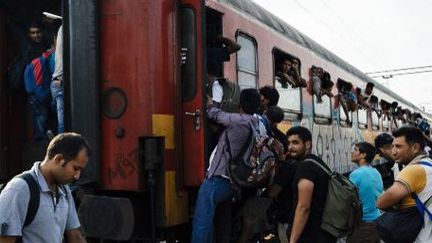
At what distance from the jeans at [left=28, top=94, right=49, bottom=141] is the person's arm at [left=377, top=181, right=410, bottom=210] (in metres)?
3.35

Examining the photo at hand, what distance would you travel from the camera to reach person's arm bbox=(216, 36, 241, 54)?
510 cm

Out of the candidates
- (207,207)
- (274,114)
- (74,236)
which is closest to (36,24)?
(274,114)

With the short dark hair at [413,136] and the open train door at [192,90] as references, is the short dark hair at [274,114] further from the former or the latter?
the short dark hair at [413,136]

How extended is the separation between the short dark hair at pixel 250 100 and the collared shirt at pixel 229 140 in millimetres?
149

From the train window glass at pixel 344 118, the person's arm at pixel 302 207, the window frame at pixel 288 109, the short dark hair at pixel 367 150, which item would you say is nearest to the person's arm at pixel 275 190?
the person's arm at pixel 302 207

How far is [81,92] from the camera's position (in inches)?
176

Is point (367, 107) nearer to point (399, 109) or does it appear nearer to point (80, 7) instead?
point (399, 109)

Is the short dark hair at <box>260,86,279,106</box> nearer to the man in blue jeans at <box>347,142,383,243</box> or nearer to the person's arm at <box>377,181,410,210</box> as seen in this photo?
the man in blue jeans at <box>347,142,383,243</box>

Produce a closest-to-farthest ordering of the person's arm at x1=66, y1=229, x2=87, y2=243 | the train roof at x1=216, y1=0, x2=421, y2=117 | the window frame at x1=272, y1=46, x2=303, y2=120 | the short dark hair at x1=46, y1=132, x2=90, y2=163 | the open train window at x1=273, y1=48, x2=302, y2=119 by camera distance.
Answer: the short dark hair at x1=46, y1=132, x2=90, y2=163 → the person's arm at x1=66, y1=229, x2=87, y2=243 → the train roof at x1=216, y1=0, x2=421, y2=117 → the window frame at x1=272, y1=46, x2=303, y2=120 → the open train window at x1=273, y1=48, x2=302, y2=119

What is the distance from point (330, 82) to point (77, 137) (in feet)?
25.3

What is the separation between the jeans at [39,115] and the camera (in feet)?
17.2

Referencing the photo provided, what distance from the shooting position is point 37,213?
2514 millimetres

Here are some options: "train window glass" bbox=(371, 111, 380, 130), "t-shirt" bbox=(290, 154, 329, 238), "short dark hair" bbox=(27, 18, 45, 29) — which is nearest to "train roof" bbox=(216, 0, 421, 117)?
"short dark hair" bbox=(27, 18, 45, 29)

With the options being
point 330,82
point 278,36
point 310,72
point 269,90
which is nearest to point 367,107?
point 330,82
